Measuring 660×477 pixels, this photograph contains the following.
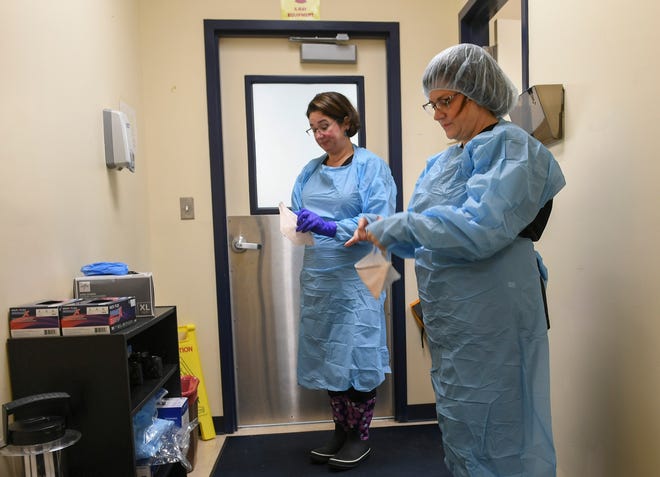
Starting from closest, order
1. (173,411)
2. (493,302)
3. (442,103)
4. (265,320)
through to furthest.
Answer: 1. (493,302)
2. (442,103)
3. (173,411)
4. (265,320)

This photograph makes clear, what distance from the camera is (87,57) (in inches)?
59.4

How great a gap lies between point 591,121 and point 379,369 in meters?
1.16

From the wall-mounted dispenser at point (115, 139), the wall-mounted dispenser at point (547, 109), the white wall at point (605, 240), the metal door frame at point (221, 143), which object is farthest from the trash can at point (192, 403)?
the wall-mounted dispenser at point (547, 109)

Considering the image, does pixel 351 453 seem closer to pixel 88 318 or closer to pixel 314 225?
pixel 314 225

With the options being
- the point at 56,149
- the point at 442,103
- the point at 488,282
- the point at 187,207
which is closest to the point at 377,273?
the point at 488,282

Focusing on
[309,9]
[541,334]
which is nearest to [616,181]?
[541,334]

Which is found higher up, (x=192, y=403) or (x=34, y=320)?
(x=34, y=320)

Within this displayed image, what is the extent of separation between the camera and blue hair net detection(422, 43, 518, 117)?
3.54ft

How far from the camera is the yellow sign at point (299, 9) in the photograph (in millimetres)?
2129

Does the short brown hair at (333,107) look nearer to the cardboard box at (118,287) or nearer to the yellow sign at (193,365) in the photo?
the cardboard box at (118,287)

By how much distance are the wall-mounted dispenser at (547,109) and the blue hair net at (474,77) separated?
0.81 ft

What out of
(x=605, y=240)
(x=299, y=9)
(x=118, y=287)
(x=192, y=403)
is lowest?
(x=192, y=403)

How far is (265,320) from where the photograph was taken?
2256 mm

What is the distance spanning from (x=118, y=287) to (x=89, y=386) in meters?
0.33
